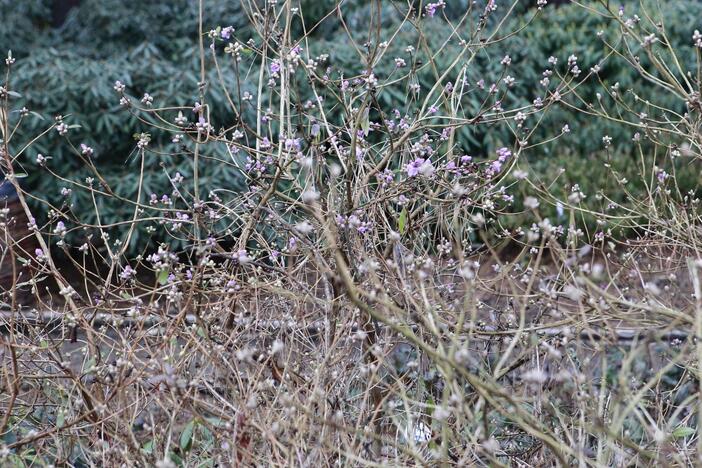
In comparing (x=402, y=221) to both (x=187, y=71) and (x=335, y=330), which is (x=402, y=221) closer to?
(x=335, y=330)

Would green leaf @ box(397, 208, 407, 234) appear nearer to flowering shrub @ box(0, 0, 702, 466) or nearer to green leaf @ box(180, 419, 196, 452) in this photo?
flowering shrub @ box(0, 0, 702, 466)

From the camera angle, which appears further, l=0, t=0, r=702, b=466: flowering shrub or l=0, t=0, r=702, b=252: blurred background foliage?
l=0, t=0, r=702, b=252: blurred background foliage

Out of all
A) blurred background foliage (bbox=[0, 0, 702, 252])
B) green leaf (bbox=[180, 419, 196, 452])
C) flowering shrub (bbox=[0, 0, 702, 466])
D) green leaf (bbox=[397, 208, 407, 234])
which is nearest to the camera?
flowering shrub (bbox=[0, 0, 702, 466])

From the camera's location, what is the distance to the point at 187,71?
7.69 m

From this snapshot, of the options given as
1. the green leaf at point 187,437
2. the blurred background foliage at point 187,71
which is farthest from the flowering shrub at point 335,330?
the blurred background foliage at point 187,71

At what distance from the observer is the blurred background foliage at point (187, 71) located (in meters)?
7.46

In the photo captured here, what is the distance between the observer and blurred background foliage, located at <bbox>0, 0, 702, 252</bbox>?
7.46 meters

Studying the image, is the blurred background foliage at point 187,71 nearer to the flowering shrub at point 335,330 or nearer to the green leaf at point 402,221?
the flowering shrub at point 335,330

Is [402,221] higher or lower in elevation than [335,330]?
higher

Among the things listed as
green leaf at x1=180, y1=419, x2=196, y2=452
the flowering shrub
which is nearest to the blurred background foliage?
the flowering shrub

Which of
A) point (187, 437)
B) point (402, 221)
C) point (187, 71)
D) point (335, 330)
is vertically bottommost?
point (187, 71)

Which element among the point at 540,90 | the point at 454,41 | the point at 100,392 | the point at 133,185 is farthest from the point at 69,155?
the point at 100,392

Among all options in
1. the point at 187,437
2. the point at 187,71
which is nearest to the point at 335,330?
the point at 187,437

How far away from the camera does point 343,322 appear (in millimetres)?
2764
